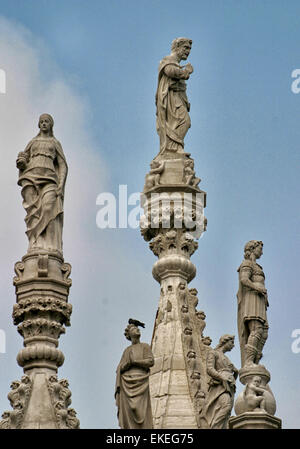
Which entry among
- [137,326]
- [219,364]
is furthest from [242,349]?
[137,326]

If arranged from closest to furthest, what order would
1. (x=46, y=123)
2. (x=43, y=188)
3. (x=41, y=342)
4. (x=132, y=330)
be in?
(x=132, y=330) → (x=41, y=342) → (x=43, y=188) → (x=46, y=123)

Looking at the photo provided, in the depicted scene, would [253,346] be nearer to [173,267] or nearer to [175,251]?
[173,267]

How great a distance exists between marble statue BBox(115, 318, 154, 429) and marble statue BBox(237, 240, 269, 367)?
143 inches

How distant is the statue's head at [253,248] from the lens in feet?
164

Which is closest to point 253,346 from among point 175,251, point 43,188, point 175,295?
point 175,295

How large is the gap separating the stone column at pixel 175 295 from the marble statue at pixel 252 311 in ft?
5.00

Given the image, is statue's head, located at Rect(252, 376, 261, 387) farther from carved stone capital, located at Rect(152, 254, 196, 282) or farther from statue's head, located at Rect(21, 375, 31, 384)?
carved stone capital, located at Rect(152, 254, 196, 282)

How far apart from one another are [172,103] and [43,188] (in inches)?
252

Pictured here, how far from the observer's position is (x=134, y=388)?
45656 millimetres

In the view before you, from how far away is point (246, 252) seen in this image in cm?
4994

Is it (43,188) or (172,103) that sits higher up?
(172,103)
